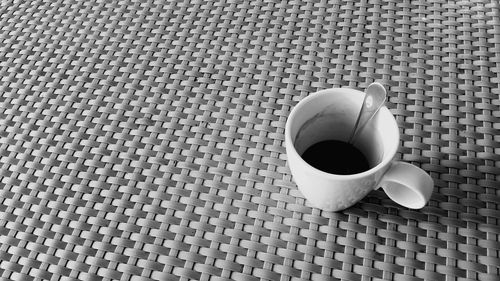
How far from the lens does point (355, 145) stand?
0.36m

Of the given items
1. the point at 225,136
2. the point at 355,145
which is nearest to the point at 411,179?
the point at 355,145

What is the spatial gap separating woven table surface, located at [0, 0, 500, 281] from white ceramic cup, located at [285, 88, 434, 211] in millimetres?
27

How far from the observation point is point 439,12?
0.47 metres

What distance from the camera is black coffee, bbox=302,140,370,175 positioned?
351 mm

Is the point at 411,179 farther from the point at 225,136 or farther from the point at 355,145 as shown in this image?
the point at 225,136

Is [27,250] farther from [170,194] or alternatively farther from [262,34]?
[262,34]

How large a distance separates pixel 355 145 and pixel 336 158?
0.02 metres

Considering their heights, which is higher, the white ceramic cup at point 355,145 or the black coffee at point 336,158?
the white ceramic cup at point 355,145

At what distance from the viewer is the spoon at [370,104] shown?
317 mm

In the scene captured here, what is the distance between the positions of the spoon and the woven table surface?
0.06 meters

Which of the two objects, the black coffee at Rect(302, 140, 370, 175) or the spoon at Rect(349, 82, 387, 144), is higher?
the spoon at Rect(349, 82, 387, 144)

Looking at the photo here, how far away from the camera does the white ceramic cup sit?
31 centimetres

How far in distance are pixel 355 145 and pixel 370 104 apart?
0.04 m

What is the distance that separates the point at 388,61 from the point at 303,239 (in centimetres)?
19
